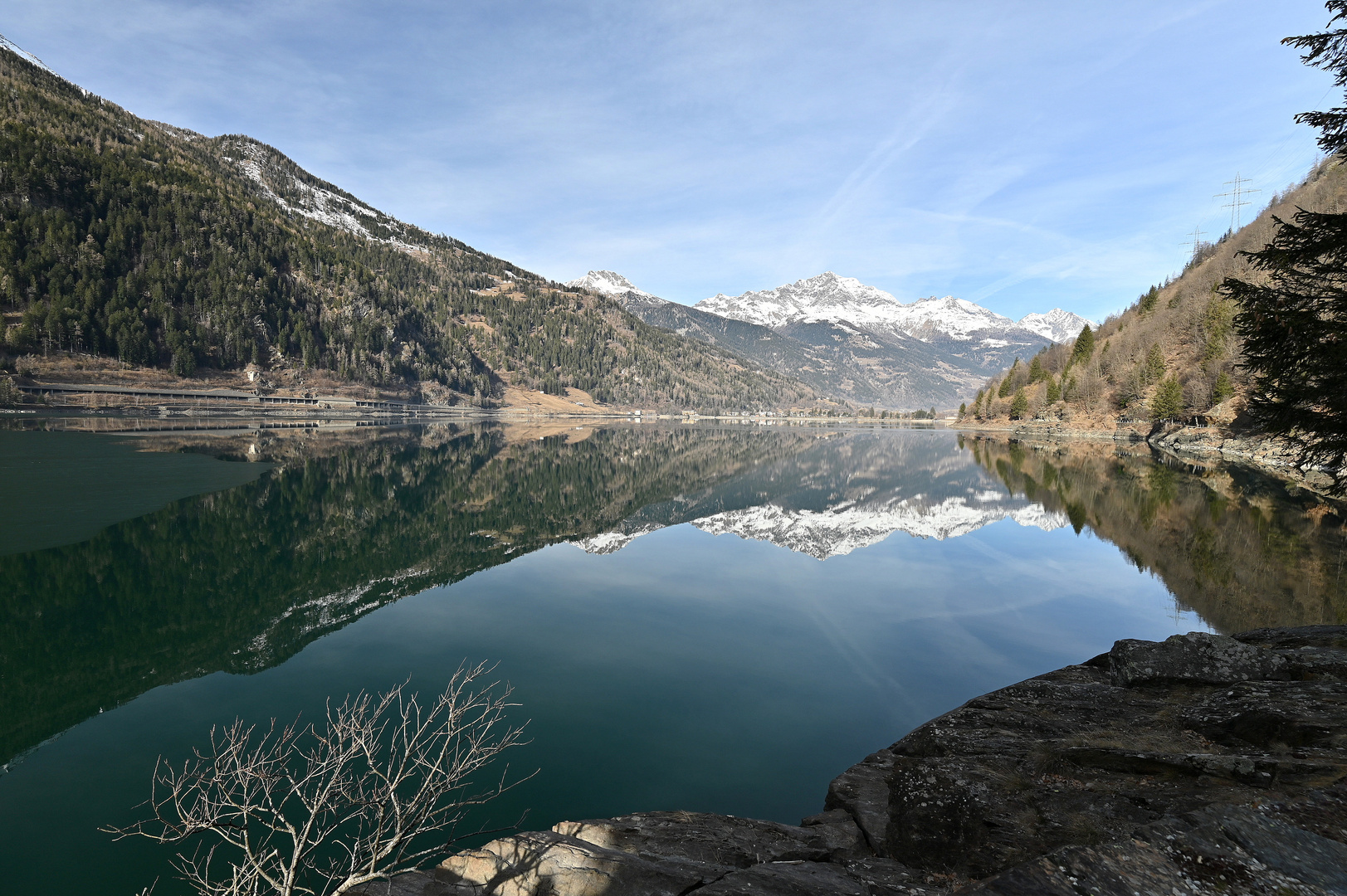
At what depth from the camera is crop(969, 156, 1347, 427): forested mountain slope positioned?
82062 mm

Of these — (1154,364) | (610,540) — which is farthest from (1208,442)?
(610,540)

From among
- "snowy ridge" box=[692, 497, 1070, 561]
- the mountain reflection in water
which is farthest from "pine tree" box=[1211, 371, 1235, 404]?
"snowy ridge" box=[692, 497, 1070, 561]

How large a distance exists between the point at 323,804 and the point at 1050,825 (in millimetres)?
7890

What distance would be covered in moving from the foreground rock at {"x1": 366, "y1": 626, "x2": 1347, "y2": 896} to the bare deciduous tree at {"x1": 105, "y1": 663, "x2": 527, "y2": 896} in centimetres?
109

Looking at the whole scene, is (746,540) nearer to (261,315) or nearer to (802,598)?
(802,598)

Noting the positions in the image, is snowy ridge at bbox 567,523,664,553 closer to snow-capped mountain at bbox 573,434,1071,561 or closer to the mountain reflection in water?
snow-capped mountain at bbox 573,434,1071,561

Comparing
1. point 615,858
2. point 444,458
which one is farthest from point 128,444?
point 615,858

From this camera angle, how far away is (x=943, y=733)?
1005 cm

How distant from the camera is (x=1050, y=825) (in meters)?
6.12

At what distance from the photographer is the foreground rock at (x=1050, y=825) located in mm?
3975

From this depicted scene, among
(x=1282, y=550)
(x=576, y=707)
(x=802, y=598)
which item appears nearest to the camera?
(x=576, y=707)

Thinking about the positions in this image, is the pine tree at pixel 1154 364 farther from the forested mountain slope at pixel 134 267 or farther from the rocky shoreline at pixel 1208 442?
the forested mountain slope at pixel 134 267

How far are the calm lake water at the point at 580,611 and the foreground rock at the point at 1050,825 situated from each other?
7.73 ft

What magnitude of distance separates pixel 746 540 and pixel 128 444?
6071cm
